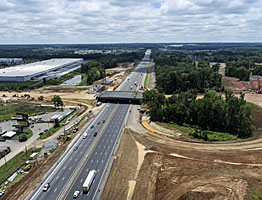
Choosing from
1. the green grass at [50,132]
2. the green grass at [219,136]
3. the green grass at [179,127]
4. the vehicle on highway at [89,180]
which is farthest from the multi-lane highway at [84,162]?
the green grass at [219,136]

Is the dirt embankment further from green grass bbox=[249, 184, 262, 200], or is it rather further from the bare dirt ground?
green grass bbox=[249, 184, 262, 200]

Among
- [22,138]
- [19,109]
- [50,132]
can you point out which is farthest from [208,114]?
[19,109]

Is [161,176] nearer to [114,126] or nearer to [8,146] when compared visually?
[114,126]

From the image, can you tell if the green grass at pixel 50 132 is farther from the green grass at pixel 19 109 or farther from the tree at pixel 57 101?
the green grass at pixel 19 109

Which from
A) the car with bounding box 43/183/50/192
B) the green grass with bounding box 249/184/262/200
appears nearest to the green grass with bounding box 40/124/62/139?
the car with bounding box 43/183/50/192

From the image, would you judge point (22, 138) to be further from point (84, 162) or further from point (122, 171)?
point (122, 171)

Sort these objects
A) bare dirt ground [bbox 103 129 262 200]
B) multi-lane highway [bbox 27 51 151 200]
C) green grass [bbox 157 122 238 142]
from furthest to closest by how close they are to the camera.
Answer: green grass [bbox 157 122 238 142] < multi-lane highway [bbox 27 51 151 200] < bare dirt ground [bbox 103 129 262 200]
